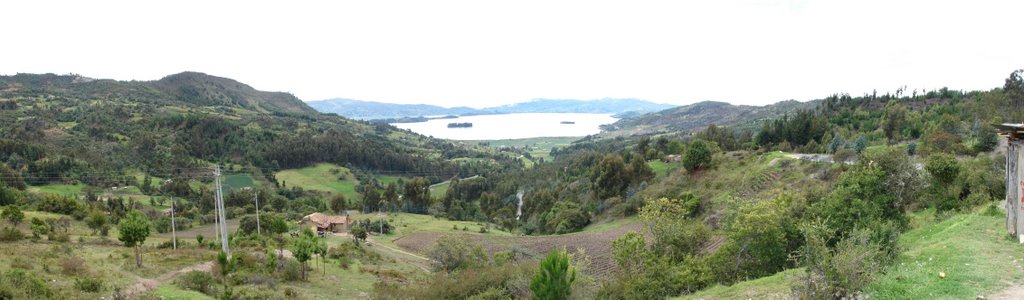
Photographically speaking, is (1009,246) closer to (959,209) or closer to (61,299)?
(959,209)

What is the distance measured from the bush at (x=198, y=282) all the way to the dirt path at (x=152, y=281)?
781mm

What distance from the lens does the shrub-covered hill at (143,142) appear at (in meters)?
77.4

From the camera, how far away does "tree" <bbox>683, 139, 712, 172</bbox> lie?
169 feet

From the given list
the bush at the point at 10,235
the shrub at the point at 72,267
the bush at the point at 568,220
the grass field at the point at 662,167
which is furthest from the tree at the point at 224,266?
the grass field at the point at 662,167

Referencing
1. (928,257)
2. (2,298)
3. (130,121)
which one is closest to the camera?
(928,257)

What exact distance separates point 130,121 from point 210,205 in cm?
6166

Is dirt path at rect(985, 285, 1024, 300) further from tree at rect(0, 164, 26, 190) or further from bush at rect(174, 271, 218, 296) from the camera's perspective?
tree at rect(0, 164, 26, 190)

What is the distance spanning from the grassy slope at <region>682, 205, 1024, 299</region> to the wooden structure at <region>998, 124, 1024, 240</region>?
0.40 m

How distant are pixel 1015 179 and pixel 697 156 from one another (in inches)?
1514

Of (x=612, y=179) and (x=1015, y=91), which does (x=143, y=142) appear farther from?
(x=1015, y=91)

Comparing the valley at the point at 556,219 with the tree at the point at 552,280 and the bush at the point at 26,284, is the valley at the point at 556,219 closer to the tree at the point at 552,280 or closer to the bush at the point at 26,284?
the bush at the point at 26,284

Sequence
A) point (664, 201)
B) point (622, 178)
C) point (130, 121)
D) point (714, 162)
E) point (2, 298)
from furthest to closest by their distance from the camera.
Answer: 1. point (130, 121)
2. point (622, 178)
3. point (714, 162)
4. point (664, 201)
5. point (2, 298)

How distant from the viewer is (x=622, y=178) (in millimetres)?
61781

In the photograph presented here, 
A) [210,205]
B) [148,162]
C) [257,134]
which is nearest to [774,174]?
[210,205]
